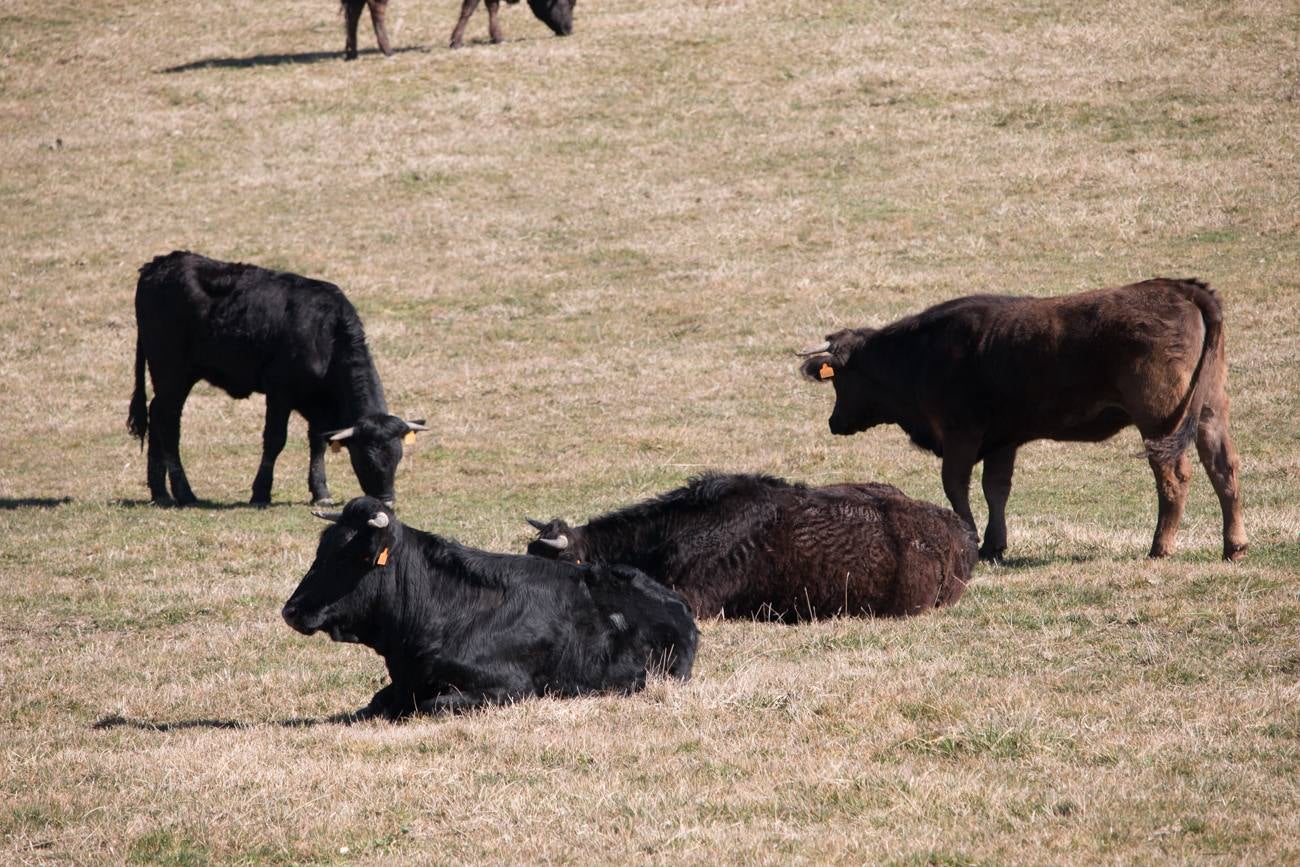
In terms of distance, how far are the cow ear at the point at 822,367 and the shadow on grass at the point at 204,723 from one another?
23.7 feet

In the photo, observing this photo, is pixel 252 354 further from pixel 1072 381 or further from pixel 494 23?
pixel 494 23

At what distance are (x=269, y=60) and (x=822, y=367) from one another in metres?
31.7

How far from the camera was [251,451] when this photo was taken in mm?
21422

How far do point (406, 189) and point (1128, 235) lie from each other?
50.3 ft

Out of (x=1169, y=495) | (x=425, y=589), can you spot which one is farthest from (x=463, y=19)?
(x=425, y=589)

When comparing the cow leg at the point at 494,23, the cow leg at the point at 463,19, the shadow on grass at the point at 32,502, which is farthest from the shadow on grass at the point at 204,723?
the cow leg at the point at 494,23

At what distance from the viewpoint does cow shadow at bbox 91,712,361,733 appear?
8766mm

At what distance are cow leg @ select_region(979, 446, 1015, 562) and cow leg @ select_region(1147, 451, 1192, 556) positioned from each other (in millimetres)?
1384

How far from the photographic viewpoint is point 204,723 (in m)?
8.98

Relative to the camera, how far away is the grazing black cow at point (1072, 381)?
1178 cm

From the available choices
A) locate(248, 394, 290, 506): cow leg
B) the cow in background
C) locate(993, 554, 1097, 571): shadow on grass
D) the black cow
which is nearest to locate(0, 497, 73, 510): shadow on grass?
locate(248, 394, 290, 506): cow leg

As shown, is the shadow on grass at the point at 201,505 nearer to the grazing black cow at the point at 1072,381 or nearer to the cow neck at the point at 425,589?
the grazing black cow at the point at 1072,381

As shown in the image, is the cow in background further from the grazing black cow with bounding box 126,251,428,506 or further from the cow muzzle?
the cow muzzle

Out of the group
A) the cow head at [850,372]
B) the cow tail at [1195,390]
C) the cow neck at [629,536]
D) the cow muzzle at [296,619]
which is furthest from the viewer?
the cow head at [850,372]
